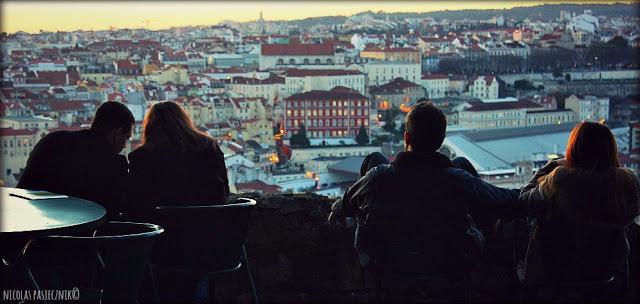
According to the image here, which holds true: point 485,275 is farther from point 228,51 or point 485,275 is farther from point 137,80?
point 228,51

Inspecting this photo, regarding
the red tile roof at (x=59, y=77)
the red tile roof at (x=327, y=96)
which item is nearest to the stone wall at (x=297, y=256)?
the red tile roof at (x=59, y=77)

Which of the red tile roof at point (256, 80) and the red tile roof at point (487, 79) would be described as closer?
the red tile roof at point (487, 79)

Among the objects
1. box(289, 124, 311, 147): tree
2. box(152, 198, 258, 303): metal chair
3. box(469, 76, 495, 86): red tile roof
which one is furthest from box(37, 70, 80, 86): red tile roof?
box(152, 198, 258, 303): metal chair

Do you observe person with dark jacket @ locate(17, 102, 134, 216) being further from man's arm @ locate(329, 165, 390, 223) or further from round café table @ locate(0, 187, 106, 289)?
man's arm @ locate(329, 165, 390, 223)

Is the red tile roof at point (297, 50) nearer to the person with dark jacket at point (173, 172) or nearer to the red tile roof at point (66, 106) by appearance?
the red tile roof at point (66, 106)

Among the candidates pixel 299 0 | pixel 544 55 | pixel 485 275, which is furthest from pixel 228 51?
pixel 485 275

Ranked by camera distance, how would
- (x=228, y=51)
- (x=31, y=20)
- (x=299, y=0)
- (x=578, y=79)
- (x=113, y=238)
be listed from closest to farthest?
(x=113, y=238), (x=31, y=20), (x=299, y=0), (x=578, y=79), (x=228, y=51)

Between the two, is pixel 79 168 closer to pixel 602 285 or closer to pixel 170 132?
pixel 170 132
